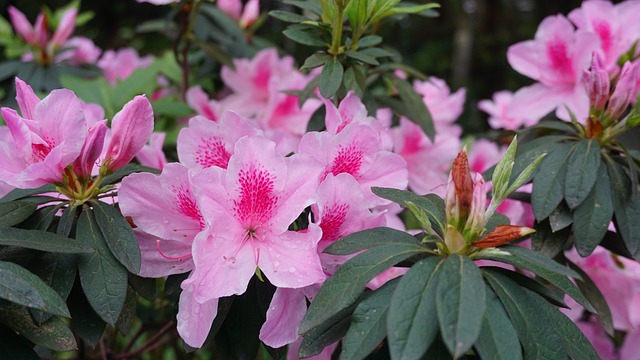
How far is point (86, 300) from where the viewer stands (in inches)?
33.7

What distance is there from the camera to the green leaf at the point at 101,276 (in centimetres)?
79

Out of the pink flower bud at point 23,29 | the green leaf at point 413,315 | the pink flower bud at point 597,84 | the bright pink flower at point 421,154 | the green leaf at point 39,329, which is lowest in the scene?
the bright pink flower at point 421,154

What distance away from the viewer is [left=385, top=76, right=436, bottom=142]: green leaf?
128 cm

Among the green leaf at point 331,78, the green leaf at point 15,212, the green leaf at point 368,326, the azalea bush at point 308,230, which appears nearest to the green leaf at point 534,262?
the azalea bush at point 308,230

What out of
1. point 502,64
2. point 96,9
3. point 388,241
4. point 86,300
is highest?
point 388,241

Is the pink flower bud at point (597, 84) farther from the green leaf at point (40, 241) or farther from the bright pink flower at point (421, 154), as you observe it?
the green leaf at point (40, 241)

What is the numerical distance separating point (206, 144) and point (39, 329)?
309 mm

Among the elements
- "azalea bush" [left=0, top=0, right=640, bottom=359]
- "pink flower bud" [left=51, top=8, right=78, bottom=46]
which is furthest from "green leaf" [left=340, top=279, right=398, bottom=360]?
"pink flower bud" [left=51, top=8, right=78, bottom=46]

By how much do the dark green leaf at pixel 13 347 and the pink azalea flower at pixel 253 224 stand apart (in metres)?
0.18

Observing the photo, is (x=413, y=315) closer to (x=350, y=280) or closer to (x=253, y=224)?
(x=350, y=280)

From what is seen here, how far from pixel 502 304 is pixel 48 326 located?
0.53 meters

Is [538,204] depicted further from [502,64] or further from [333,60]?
[502,64]

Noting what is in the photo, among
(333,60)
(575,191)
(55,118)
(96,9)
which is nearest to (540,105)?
(575,191)

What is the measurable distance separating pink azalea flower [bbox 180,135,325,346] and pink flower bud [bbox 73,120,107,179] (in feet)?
0.51
